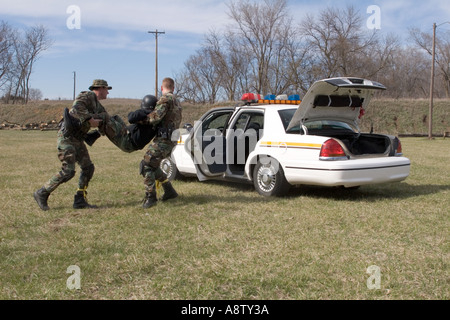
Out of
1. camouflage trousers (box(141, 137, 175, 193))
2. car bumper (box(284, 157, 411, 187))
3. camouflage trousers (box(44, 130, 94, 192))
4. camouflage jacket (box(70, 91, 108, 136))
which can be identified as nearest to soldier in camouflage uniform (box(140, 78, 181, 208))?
camouflage trousers (box(141, 137, 175, 193))

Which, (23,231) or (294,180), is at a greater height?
(294,180)

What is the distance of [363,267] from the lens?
3.74 m

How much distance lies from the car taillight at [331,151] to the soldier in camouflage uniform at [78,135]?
2930mm

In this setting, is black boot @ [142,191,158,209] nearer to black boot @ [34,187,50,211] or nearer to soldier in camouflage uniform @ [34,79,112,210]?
soldier in camouflage uniform @ [34,79,112,210]

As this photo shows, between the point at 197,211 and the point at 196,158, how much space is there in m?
1.06

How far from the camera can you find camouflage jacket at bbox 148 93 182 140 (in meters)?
5.92

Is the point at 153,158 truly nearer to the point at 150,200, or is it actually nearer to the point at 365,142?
the point at 150,200

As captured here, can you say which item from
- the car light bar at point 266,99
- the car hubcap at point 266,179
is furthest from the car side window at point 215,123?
the car hubcap at point 266,179

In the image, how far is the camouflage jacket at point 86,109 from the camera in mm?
5715

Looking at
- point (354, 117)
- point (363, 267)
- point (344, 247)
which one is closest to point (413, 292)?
point (363, 267)

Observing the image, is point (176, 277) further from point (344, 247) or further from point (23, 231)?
point (23, 231)

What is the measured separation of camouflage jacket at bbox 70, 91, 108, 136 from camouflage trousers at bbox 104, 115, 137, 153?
112 mm

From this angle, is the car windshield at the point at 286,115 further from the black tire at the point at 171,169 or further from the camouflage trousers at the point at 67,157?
the camouflage trousers at the point at 67,157

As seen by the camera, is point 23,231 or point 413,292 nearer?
point 413,292
